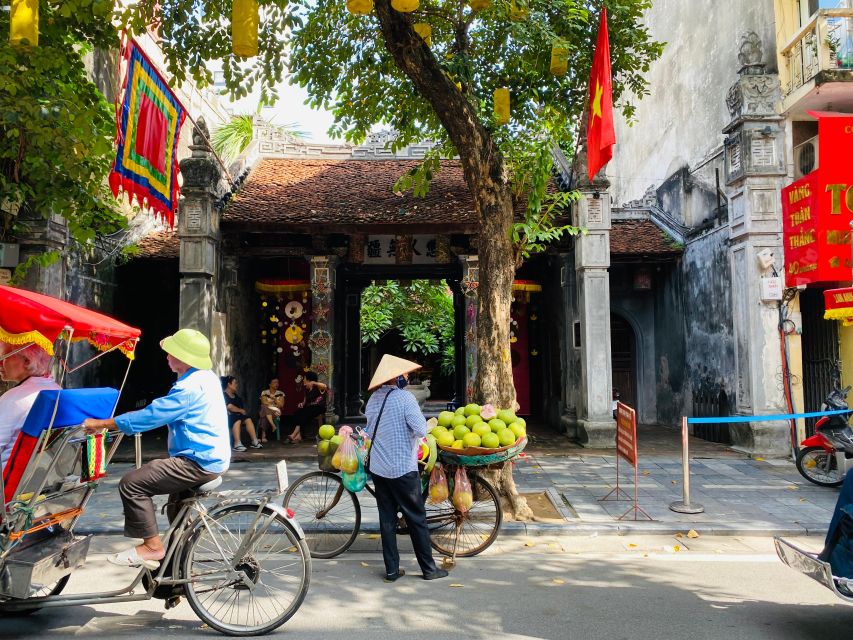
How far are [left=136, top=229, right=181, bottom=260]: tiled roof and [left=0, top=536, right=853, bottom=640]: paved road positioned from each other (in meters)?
8.56

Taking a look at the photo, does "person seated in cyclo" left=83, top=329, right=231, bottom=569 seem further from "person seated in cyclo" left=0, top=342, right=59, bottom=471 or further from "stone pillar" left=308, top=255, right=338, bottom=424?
"stone pillar" left=308, top=255, right=338, bottom=424

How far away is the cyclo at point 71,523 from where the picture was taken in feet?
11.9

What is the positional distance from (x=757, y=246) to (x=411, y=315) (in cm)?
1555

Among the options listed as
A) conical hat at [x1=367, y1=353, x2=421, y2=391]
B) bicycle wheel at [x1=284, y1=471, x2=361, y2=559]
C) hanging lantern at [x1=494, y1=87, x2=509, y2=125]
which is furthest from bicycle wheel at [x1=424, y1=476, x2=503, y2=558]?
hanging lantern at [x1=494, y1=87, x2=509, y2=125]

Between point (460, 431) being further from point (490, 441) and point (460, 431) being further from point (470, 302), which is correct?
point (470, 302)

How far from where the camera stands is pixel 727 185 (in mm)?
11117

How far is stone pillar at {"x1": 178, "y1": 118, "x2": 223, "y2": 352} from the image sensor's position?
37.1 feet

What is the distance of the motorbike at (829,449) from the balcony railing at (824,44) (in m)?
5.60

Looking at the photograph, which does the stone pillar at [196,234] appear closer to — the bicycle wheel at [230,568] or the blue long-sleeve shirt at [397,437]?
the blue long-sleeve shirt at [397,437]

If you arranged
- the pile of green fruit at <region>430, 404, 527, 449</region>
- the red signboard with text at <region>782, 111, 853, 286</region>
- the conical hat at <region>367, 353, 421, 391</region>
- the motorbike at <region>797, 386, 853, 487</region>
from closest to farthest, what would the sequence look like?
1. the conical hat at <region>367, 353, 421, 391</region>
2. the pile of green fruit at <region>430, 404, 527, 449</region>
3. the motorbike at <region>797, 386, 853, 487</region>
4. the red signboard with text at <region>782, 111, 853, 286</region>

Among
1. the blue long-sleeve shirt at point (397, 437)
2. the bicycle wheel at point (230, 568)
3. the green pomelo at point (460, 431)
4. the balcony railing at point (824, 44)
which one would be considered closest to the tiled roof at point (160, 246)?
the green pomelo at point (460, 431)

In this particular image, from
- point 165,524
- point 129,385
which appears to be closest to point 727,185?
point 165,524

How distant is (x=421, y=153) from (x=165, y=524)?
1139 centimetres

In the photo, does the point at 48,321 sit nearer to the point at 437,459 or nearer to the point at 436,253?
the point at 437,459
